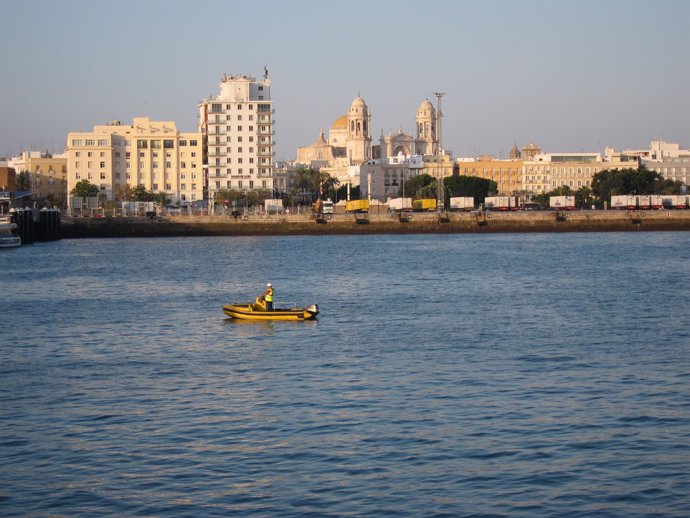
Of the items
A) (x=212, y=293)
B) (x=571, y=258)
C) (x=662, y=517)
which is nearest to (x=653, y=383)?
(x=662, y=517)

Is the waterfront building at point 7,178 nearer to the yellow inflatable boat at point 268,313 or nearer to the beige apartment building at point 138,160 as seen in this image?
the beige apartment building at point 138,160

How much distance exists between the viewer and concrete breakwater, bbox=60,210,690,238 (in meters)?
125

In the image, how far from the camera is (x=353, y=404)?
Answer: 1109 inches

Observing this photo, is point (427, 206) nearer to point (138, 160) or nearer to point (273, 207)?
point (273, 207)

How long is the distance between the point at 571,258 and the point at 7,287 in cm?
3879

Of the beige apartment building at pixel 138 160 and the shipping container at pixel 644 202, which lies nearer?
the shipping container at pixel 644 202

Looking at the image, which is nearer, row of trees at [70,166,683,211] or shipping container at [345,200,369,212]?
shipping container at [345,200,369,212]

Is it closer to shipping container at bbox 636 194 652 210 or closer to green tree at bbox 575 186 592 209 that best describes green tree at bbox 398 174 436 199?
green tree at bbox 575 186 592 209

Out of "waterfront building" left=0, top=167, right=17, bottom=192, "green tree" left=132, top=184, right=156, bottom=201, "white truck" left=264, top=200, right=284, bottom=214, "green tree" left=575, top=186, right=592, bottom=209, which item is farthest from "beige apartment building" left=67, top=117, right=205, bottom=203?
"green tree" left=575, top=186, right=592, bottom=209

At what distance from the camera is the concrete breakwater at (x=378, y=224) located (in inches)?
4906

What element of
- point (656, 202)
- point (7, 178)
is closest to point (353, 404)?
point (656, 202)

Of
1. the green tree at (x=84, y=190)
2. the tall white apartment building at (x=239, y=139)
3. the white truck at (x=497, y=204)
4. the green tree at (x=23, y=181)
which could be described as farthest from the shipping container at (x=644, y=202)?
the green tree at (x=23, y=181)

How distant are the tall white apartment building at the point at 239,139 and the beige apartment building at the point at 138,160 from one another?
15.4ft

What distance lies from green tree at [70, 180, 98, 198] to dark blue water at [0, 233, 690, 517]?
3808 inches
